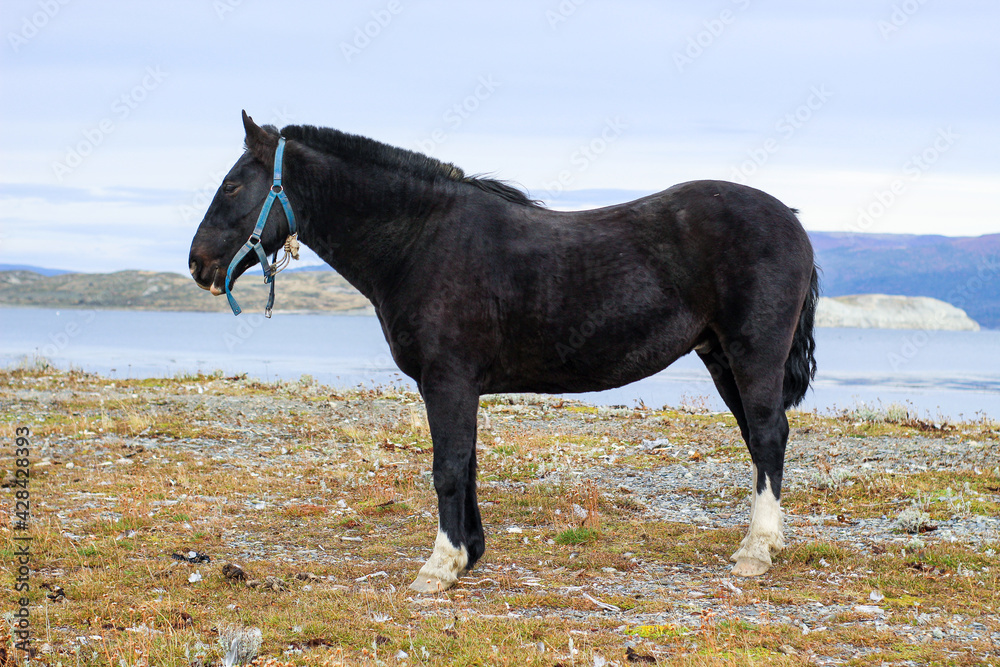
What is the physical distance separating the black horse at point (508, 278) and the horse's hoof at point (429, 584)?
57mm

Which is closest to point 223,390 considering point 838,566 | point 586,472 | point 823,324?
point 586,472

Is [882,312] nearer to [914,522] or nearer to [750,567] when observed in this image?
[914,522]

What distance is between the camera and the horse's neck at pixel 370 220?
22.2 feet

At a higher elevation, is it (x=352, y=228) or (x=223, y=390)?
(x=352, y=228)

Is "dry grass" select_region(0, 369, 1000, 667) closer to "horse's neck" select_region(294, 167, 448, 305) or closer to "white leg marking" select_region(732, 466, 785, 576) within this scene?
"white leg marking" select_region(732, 466, 785, 576)

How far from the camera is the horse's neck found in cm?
677

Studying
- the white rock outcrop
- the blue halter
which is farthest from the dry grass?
the white rock outcrop

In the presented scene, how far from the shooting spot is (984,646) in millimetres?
4930

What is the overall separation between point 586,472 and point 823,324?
201 m

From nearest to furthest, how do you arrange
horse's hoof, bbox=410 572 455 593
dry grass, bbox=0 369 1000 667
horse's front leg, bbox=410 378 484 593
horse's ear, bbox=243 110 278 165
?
dry grass, bbox=0 369 1000 667 → horse's hoof, bbox=410 572 455 593 → horse's front leg, bbox=410 378 484 593 → horse's ear, bbox=243 110 278 165

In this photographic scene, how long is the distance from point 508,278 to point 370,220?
1.27m

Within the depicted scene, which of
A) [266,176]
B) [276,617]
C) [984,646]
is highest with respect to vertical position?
[266,176]

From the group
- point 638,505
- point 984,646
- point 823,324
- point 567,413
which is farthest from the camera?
point 823,324

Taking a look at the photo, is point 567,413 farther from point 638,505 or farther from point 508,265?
point 508,265
